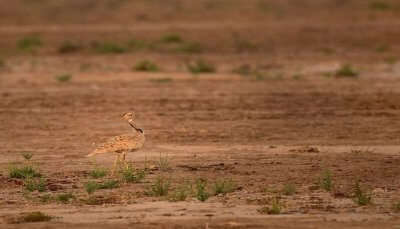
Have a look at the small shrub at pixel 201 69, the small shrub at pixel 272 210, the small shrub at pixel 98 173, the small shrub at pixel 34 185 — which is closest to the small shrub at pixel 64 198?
the small shrub at pixel 34 185

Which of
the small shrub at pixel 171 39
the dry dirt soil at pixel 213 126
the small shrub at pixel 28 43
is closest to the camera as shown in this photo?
the dry dirt soil at pixel 213 126

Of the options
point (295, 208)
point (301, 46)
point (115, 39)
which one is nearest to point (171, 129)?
point (295, 208)

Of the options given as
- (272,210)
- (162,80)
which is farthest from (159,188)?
(162,80)

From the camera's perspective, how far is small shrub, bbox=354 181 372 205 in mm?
11125

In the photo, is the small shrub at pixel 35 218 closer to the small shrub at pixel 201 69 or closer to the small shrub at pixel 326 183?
the small shrub at pixel 326 183

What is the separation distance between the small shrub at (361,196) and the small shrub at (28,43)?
27.2 metres

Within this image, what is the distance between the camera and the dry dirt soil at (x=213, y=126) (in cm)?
1102

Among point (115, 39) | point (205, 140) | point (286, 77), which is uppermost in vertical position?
point (115, 39)

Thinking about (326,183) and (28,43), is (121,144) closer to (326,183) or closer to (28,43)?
(326,183)

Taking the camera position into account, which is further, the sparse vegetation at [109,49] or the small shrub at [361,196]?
the sparse vegetation at [109,49]

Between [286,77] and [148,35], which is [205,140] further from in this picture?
[148,35]

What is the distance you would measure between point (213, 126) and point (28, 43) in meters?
22.7

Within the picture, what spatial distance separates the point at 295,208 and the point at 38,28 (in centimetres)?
3792

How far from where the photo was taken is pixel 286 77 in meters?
26.6
